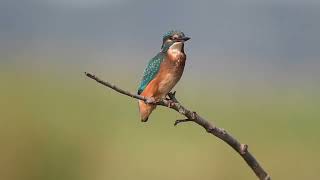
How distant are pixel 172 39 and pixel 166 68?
0.26ft

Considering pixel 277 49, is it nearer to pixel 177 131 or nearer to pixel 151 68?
pixel 177 131

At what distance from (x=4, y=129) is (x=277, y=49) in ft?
194

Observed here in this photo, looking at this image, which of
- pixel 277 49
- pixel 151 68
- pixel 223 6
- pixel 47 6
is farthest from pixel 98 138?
pixel 223 6

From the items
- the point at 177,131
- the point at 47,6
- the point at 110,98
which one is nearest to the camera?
the point at 177,131

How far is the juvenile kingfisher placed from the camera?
2.25 meters

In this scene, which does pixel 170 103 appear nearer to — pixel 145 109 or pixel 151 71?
pixel 145 109

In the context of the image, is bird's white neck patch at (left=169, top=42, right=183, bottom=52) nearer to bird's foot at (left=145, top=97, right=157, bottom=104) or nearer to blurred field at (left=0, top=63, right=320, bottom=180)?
bird's foot at (left=145, top=97, right=157, bottom=104)

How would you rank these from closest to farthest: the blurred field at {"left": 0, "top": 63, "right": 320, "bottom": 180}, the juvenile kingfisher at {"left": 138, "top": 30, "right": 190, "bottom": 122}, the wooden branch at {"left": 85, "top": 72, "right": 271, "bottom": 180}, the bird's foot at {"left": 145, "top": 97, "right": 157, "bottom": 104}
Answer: the wooden branch at {"left": 85, "top": 72, "right": 271, "bottom": 180} → the bird's foot at {"left": 145, "top": 97, "right": 157, "bottom": 104} → the juvenile kingfisher at {"left": 138, "top": 30, "right": 190, "bottom": 122} → the blurred field at {"left": 0, "top": 63, "right": 320, "bottom": 180}

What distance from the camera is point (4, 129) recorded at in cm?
1056

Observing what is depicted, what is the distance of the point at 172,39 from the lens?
2289mm

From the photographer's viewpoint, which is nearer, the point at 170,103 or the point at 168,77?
the point at 170,103

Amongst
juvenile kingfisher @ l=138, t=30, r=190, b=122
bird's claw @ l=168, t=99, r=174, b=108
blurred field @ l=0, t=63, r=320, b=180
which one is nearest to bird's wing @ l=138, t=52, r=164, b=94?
juvenile kingfisher @ l=138, t=30, r=190, b=122

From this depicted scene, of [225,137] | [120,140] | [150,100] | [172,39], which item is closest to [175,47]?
[172,39]

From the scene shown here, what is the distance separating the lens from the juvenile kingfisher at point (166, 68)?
2.25 metres
